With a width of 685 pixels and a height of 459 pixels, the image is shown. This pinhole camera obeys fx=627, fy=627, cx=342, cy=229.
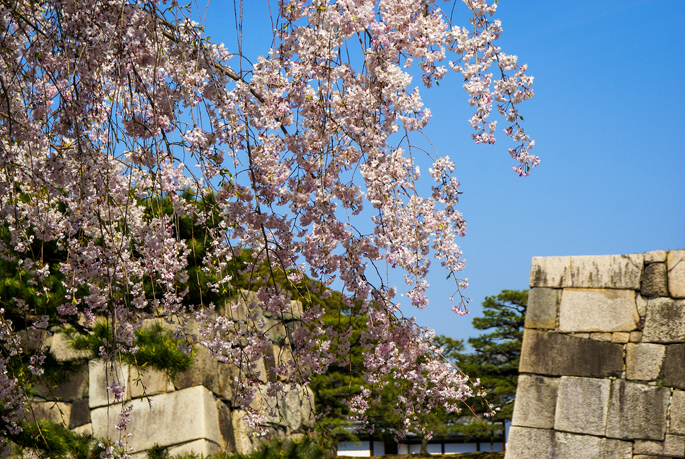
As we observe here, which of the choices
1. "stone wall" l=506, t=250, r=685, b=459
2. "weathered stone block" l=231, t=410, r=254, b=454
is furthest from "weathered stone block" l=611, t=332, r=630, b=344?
"weathered stone block" l=231, t=410, r=254, b=454

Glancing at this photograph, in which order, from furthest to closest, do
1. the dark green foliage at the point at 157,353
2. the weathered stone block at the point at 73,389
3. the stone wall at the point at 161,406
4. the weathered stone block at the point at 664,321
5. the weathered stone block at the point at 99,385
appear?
the weathered stone block at the point at 73,389 < the weathered stone block at the point at 99,385 < the dark green foliage at the point at 157,353 < the stone wall at the point at 161,406 < the weathered stone block at the point at 664,321

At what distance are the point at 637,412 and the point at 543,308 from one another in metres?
1.23

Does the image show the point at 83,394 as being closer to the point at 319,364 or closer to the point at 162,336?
the point at 162,336

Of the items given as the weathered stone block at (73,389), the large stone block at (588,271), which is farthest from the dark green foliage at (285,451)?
the large stone block at (588,271)

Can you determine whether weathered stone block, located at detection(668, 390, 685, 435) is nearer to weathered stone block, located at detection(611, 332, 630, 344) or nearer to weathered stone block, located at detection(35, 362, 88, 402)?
weathered stone block, located at detection(611, 332, 630, 344)

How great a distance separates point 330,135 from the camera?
2.58m

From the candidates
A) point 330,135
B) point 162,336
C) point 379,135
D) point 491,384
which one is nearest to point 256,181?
point 330,135

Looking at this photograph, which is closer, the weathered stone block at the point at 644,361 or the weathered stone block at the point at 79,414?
the weathered stone block at the point at 644,361

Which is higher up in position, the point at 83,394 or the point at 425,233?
the point at 425,233

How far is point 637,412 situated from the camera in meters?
5.69

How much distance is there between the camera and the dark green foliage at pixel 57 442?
19.5ft

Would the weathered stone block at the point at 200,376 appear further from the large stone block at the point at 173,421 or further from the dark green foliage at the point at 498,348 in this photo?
the dark green foliage at the point at 498,348

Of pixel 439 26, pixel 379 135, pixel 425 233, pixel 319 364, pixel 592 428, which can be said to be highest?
pixel 439 26

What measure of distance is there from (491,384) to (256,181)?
392 inches
